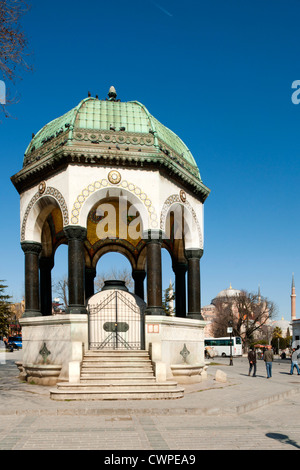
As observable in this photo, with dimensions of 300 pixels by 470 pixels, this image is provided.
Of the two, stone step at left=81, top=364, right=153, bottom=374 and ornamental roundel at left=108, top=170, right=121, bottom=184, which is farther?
ornamental roundel at left=108, top=170, right=121, bottom=184

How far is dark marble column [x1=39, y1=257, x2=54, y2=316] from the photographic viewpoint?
18.8 meters

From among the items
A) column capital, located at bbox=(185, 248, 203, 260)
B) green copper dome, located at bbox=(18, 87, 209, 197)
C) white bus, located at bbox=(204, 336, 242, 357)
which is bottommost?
white bus, located at bbox=(204, 336, 242, 357)

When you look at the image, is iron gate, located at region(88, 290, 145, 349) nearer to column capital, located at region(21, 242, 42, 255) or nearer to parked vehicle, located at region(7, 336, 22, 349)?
column capital, located at region(21, 242, 42, 255)

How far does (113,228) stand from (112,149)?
252 inches

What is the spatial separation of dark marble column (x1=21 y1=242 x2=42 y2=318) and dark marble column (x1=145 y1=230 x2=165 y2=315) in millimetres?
4132

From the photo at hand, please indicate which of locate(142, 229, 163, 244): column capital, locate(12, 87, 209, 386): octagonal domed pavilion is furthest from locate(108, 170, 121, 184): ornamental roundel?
locate(142, 229, 163, 244): column capital

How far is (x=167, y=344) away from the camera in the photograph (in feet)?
47.7

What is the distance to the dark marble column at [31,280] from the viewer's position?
1603 cm

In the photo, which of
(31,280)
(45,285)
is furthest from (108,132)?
(45,285)

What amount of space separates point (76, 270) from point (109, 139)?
4.41 metres

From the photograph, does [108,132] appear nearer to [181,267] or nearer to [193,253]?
[193,253]

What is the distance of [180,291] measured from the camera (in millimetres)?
19312
